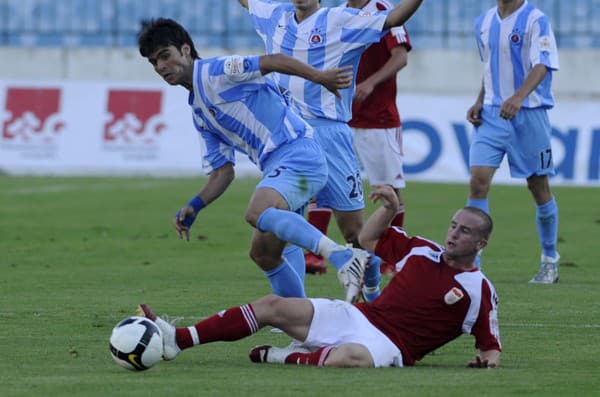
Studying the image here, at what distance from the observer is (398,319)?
696cm

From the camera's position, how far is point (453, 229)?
691cm

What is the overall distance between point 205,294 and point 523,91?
274 centimetres

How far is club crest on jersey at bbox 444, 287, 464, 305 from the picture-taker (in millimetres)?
6844

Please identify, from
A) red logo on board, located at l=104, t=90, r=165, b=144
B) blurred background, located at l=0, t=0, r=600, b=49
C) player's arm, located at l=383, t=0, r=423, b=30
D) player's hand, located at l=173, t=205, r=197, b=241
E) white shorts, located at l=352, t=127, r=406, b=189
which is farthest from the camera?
blurred background, located at l=0, t=0, r=600, b=49

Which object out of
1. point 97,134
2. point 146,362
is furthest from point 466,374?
point 97,134

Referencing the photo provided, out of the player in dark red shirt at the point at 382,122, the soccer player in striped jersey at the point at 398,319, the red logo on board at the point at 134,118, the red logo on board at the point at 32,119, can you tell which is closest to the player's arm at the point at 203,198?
the soccer player in striped jersey at the point at 398,319

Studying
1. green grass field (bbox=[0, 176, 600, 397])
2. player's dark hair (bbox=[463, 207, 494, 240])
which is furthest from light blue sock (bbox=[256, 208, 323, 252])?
player's dark hair (bbox=[463, 207, 494, 240])

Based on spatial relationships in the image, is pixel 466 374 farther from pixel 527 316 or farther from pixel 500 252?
pixel 500 252

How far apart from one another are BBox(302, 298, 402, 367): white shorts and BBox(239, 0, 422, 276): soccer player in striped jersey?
83.0 inches

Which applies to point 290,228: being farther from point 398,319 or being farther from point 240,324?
point 398,319

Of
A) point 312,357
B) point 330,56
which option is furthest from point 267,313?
point 330,56

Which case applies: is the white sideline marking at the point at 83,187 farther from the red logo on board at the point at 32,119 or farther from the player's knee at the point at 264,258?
the player's knee at the point at 264,258

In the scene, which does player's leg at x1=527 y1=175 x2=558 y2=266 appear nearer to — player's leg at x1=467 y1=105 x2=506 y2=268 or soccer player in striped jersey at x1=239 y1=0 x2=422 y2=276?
player's leg at x1=467 y1=105 x2=506 y2=268

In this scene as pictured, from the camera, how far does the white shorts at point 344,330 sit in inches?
271
